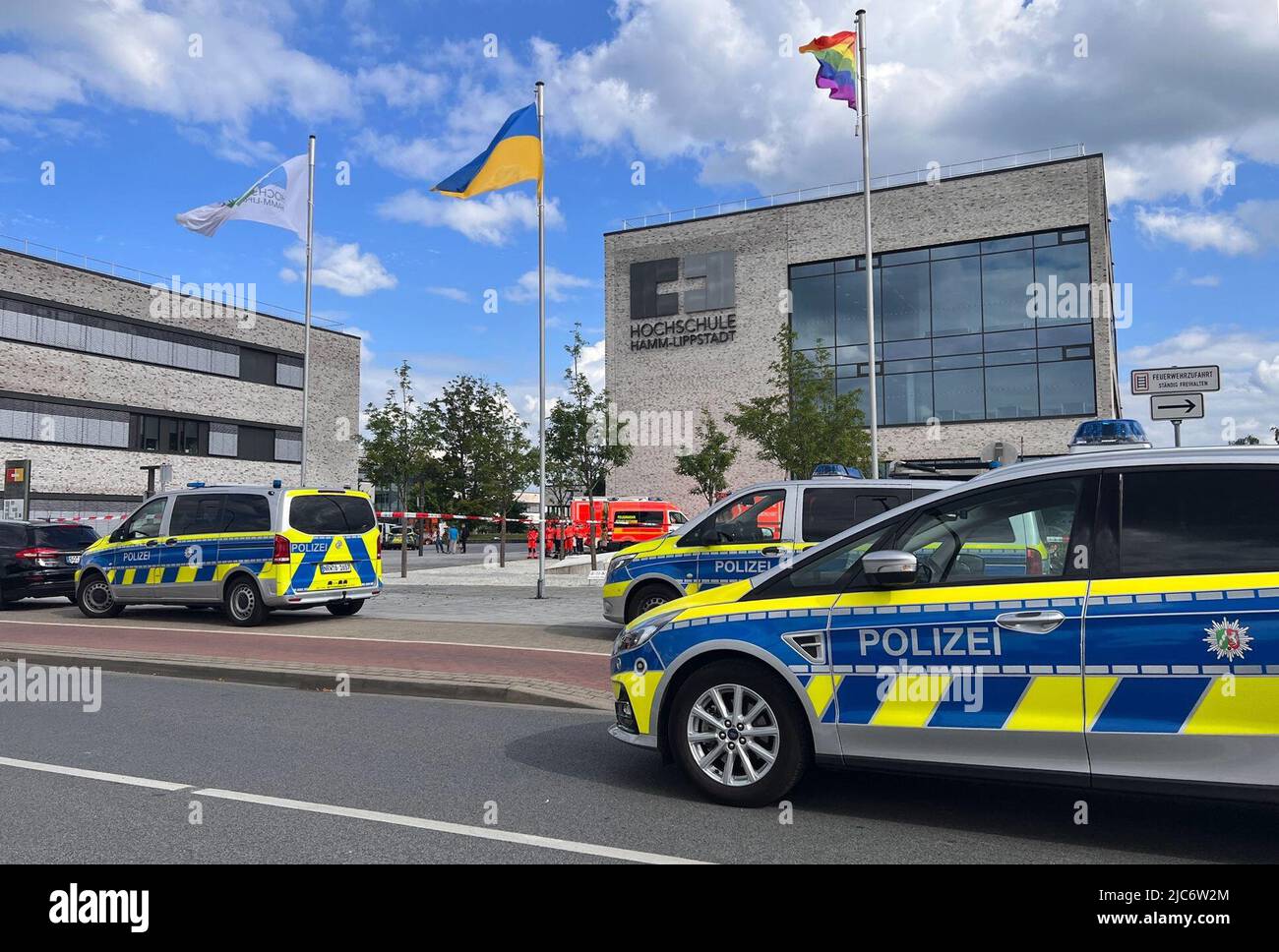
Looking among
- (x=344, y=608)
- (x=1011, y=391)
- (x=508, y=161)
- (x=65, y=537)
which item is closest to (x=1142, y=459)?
(x=344, y=608)

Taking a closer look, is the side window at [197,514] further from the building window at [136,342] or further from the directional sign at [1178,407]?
the building window at [136,342]

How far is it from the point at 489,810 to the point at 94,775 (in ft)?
8.46

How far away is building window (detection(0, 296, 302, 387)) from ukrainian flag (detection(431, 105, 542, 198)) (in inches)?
1099

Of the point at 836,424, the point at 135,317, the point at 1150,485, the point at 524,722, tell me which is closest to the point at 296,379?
the point at 135,317

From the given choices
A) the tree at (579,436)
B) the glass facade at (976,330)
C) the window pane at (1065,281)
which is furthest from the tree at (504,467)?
the window pane at (1065,281)

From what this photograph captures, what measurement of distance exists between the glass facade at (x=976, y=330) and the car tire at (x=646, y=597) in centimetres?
2881

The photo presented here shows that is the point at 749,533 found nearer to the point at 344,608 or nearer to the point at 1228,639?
the point at 1228,639

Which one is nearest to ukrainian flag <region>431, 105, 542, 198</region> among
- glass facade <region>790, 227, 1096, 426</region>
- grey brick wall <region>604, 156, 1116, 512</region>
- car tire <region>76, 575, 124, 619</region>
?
car tire <region>76, 575, 124, 619</region>

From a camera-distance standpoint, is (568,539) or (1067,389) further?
(568,539)

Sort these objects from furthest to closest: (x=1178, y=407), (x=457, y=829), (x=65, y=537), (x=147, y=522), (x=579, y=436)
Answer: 1. (x=579, y=436)
2. (x=65, y=537)
3. (x=147, y=522)
4. (x=1178, y=407)
5. (x=457, y=829)

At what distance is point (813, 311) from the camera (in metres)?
41.7

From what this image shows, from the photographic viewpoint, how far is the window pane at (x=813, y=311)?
41.1m

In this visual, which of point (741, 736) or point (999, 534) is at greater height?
point (999, 534)
